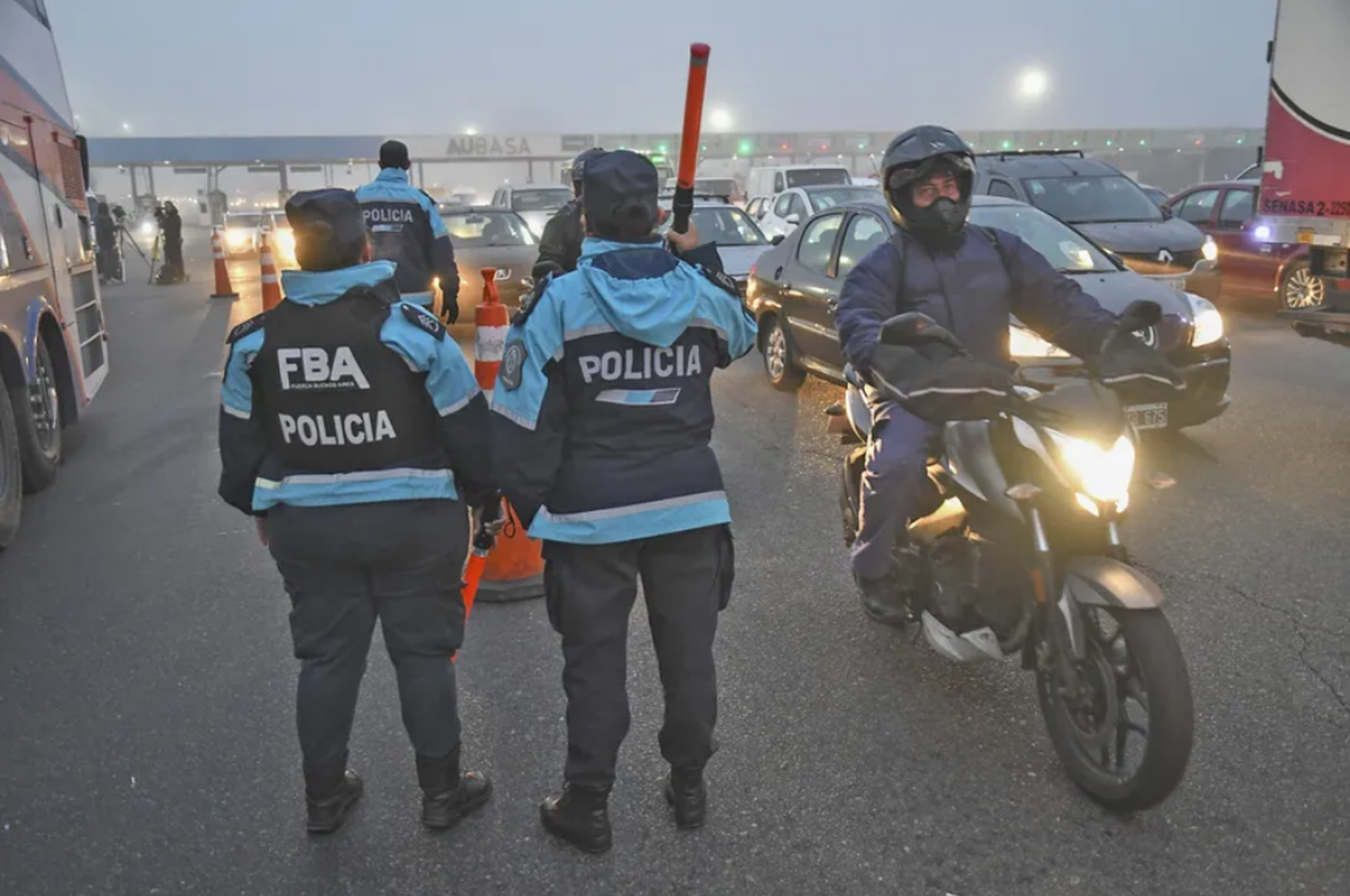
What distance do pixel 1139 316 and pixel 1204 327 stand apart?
4.29 metres

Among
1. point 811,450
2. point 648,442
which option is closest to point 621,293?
point 648,442

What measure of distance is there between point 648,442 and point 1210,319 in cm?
552

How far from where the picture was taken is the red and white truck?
315 inches

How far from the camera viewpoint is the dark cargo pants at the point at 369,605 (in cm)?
282

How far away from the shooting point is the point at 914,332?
2902 millimetres

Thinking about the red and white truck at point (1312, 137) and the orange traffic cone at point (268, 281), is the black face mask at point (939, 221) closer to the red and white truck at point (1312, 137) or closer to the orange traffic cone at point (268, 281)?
the red and white truck at point (1312, 137)

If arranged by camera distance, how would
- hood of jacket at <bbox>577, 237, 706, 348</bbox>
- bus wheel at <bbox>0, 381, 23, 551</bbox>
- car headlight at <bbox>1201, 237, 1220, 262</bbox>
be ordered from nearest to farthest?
hood of jacket at <bbox>577, 237, 706, 348</bbox>, bus wheel at <bbox>0, 381, 23, 551</bbox>, car headlight at <bbox>1201, 237, 1220, 262</bbox>

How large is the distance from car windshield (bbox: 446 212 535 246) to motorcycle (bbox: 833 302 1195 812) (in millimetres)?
10649

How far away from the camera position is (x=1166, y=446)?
23.1ft

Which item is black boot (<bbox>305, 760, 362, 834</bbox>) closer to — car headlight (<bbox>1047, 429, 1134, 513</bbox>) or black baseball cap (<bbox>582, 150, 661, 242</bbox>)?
black baseball cap (<bbox>582, 150, 661, 242</bbox>)

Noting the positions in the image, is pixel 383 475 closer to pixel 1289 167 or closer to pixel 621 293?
pixel 621 293

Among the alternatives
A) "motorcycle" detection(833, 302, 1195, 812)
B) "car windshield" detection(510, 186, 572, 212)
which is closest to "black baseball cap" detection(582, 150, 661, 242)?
"motorcycle" detection(833, 302, 1195, 812)

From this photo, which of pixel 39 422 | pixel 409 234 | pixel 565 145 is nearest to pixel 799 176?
pixel 409 234

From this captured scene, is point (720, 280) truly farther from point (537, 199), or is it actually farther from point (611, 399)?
point (537, 199)
